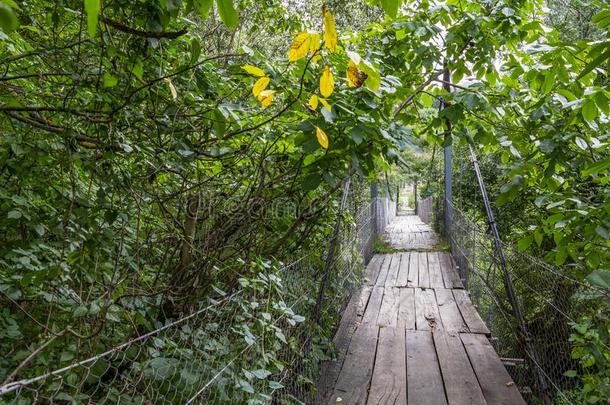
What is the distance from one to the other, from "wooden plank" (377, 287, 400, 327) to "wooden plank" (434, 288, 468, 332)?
447 mm

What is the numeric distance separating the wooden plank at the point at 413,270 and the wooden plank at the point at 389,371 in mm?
1604

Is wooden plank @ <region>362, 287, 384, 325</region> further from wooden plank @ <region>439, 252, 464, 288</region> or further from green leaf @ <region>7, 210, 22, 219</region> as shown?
green leaf @ <region>7, 210, 22, 219</region>

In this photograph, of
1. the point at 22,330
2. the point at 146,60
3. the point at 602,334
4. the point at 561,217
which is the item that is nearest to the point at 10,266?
the point at 22,330

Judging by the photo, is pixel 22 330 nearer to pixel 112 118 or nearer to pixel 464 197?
pixel 112 118

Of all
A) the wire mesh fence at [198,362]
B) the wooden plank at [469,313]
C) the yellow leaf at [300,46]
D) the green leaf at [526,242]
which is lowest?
the wooden plank at [469,313]

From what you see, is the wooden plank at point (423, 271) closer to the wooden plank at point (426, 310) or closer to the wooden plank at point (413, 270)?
the wooden plank at point (413, 270)

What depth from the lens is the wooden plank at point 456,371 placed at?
99.4 inches

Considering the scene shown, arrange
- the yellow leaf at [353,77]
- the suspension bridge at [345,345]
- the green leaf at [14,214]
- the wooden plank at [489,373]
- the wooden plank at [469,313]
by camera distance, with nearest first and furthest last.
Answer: the yellow leaf at [353,77]
the suspension bridge at [345,345]
the green leaf at [14,214]
the wooden plank at [489,373]
the wooden plank at [469,313]

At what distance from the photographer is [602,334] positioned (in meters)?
1.96

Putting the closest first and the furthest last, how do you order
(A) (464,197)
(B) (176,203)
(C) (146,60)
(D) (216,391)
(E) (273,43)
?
(D) (216,391) → (C) (146,60) → (B) (176,203) → (E) (273,43) → (A) (464,197)

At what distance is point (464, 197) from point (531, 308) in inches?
170

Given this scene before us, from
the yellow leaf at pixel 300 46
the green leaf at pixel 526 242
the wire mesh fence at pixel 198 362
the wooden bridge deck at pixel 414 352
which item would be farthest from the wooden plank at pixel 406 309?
the yellow leaf at pixel 300 46

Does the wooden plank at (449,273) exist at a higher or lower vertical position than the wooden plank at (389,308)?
higher

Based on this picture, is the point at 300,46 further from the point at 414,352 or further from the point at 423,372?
the point at 414,352
